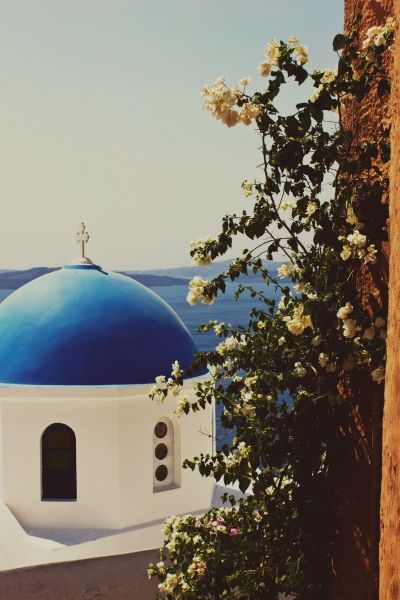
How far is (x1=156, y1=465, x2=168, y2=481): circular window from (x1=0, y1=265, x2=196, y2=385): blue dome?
0.97 m

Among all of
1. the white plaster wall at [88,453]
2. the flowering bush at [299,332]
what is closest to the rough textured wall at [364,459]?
the flowering bush at [299,332]

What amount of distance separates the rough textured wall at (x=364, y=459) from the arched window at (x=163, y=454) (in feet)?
14.6

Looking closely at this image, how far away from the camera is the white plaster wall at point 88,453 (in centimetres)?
739

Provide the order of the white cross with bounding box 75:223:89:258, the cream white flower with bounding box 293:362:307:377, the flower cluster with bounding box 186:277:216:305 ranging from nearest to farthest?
the cream white flower with bounding box 293:362:307:377 → the flower cluster with bounding box 186:277:216:305 → the white cross with bounding box 75:223:89:258

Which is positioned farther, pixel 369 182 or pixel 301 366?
pixel 301 366

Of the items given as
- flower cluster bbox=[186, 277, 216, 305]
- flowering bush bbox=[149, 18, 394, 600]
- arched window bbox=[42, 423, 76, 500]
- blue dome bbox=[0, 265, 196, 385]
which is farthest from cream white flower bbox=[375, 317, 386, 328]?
arched window bbox=[42, 423, 76, 500]

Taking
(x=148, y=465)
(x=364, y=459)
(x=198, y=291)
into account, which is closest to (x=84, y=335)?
(x=148, y=465)

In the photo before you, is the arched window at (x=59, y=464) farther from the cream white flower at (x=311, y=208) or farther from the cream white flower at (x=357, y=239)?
the cream white flower at (x=357, y=239)

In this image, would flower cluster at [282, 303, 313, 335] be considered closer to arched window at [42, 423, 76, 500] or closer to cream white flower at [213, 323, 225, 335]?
cream white flower at [213, 323, 225, 335]

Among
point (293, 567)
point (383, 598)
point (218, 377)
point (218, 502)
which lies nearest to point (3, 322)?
point (218, 502)

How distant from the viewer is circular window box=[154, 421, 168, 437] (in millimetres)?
7844

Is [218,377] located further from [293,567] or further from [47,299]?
[47,299]

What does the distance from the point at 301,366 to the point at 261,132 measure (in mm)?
1000

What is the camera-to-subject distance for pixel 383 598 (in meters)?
2.06
